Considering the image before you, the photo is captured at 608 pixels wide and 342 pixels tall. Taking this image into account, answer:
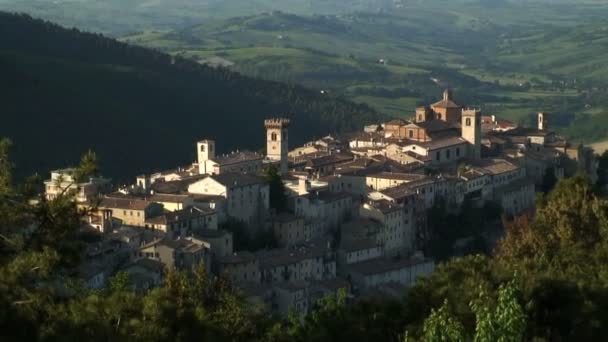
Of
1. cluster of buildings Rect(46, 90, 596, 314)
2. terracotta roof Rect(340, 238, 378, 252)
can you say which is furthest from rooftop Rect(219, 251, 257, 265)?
terracotta roof Rect(340, 238, 378, 252)

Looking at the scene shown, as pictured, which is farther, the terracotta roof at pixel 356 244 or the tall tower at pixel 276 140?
the tall tower at pixel 276 140

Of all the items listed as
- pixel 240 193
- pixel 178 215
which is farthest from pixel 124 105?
pixel 178 215

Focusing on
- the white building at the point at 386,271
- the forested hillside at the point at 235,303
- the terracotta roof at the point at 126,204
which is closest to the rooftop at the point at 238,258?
the terracotta roof at the point at 126,204

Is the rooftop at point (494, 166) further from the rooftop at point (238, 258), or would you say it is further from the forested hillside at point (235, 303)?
the forested hillside at point (235, 303)

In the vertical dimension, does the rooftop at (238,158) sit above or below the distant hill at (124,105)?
above

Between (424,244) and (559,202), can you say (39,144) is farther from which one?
(559,202)

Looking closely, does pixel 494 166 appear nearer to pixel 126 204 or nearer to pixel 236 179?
pixel 236 179

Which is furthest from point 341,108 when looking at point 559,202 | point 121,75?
point 559,202

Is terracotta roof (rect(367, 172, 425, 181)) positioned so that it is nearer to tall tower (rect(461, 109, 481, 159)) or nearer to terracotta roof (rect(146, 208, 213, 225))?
tall tower (rect(461, 109, 481, 159))
